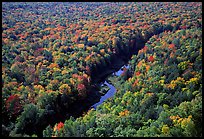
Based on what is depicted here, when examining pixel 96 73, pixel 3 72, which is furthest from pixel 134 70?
pixel 3 72

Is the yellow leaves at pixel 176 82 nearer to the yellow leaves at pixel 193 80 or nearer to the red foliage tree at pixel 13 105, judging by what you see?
the yellow leaves at pixel 193 80

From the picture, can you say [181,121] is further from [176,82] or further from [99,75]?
[99,75]

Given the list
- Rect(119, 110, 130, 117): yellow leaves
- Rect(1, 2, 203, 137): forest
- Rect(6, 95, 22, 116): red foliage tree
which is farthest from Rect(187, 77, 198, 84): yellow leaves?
Rect(6, 95, 22, 116): red foliage tree

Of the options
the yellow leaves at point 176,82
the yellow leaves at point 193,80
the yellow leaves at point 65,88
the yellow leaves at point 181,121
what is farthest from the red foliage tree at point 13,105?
the yellow leaves at point 193,80

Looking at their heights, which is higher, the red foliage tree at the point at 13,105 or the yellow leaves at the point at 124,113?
the red foliage tree at the point at 13,105

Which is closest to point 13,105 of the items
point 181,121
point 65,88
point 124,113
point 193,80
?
point 65,88

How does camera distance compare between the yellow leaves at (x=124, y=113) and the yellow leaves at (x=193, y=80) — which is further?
the yellow leaves at (x=193, y=80)

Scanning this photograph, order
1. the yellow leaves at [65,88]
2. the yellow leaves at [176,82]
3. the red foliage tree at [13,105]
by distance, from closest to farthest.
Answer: the red foliage tree at [13,105] < the yellow leaves at [176,82] < the yellow leaves at [65,88]

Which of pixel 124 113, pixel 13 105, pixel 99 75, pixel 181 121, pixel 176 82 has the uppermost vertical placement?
pixel 176 82

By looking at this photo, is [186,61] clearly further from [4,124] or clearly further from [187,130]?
[4,124]
